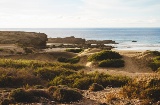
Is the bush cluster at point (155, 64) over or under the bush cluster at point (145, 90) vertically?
under

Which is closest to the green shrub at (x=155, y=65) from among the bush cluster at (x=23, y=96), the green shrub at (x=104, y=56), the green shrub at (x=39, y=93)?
the green shrub at (x=104, y=56)

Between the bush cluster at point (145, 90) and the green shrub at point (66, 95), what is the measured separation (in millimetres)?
2319

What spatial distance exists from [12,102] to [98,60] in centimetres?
2105

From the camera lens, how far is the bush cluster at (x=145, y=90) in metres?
14.9

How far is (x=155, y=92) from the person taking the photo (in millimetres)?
14922

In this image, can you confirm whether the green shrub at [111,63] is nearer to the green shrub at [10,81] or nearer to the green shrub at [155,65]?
the green shrub at [155,65]

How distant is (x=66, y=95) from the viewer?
598 inches

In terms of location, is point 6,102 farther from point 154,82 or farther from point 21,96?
point 154,82

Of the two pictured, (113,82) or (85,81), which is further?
(113,82)

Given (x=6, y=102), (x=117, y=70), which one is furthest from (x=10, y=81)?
(x=117, y=70)

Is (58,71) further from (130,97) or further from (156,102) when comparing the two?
(156,102)

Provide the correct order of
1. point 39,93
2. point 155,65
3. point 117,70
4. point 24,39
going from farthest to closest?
point 24,39, point 155,65, point 117,70, point 39,93

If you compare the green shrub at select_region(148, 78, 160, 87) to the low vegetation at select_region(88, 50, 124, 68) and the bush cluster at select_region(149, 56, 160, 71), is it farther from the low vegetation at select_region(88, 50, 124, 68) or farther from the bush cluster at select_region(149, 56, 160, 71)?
the low vegetation at select_region(88, 50, 124, 68)

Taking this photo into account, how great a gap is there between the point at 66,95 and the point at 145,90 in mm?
3584
